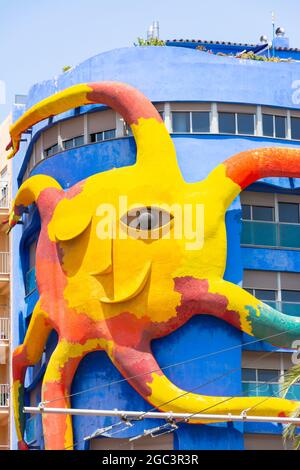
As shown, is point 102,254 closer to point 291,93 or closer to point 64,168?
point 64,168

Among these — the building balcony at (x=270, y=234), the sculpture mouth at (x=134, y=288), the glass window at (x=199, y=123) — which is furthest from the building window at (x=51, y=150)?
the building balcony at (x=270, y=234)

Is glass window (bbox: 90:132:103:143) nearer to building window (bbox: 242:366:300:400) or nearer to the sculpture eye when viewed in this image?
the sculpture eye

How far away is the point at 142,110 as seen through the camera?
56031 millimetres

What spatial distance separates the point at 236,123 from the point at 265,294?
5944mm

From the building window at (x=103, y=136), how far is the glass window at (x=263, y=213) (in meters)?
5.45

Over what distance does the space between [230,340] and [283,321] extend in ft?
6.04

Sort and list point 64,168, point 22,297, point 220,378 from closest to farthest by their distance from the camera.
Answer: point 220,378 < point 64,168 < point 22,297

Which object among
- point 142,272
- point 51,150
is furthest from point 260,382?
point 51,150

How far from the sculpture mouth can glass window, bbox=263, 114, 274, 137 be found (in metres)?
A: 6.89

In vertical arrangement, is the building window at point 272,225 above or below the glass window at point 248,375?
above

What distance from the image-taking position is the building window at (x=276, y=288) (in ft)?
185

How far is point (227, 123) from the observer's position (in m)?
57.4

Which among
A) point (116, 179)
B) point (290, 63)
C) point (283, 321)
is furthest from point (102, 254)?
point (290, 63)

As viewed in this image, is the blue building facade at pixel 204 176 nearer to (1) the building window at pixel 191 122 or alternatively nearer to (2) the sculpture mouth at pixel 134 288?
(1) the building window at pixel 191 122
